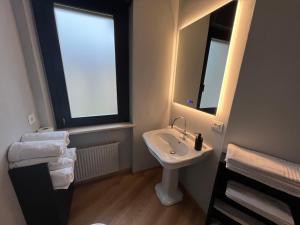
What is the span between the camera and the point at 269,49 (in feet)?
2.76

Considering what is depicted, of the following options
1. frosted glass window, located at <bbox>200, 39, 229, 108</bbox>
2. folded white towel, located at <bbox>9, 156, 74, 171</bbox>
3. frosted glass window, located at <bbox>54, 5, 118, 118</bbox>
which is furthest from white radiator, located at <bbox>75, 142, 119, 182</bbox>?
frosted glass window, located at <bbox>200, 39, 229, 108</bbox>

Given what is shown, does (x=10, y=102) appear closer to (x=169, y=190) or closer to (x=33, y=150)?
(x=33, y=150)

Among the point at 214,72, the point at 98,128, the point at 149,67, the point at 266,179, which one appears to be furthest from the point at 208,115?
the point at 98,128

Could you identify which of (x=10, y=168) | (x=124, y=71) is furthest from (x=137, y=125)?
(x=10, y=168)

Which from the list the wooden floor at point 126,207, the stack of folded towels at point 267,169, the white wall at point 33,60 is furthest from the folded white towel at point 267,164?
the white wall at point 33,60

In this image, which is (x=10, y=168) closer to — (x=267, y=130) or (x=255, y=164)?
(x=255, y=164)

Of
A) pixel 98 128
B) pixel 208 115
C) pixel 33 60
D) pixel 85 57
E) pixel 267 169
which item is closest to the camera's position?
pixel 267 169

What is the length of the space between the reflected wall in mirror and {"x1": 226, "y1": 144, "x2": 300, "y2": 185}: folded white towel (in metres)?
0.44

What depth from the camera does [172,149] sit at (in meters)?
1.56

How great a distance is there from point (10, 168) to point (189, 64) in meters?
1.83

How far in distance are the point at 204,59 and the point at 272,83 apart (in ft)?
2.12

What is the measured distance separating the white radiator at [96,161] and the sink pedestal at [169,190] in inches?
27.4

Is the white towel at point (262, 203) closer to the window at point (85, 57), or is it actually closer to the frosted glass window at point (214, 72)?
the frosted glass window at point (214, 72)

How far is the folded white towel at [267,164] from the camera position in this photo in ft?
2.46
